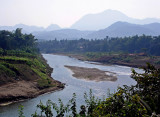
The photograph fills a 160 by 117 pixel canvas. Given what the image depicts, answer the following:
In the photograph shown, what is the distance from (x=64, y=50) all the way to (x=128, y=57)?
71.1 meters

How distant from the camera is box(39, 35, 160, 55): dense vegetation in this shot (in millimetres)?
107013

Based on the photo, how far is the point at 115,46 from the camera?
127 m

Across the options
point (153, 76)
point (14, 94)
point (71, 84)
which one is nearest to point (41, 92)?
point (14, 94)

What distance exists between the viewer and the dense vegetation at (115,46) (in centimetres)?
10701

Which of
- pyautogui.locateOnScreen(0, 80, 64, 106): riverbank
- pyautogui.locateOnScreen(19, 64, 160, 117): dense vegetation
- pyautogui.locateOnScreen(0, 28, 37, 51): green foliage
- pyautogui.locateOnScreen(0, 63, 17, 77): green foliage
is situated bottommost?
pyautogui.locateOnScreen(0, 80, 64, 106): riverbank

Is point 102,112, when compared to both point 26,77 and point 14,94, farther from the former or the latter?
point 26,77

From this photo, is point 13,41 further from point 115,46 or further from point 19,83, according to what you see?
point 115,46

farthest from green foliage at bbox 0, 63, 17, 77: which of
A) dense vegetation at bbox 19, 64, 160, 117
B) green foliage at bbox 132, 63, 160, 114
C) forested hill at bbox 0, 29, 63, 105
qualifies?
green foliage at bbox 132, 63, 160, 114

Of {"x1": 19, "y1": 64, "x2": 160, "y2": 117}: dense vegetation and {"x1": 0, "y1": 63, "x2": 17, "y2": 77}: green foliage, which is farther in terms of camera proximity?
{"x1": 0, "y1": 63, "x2": 17, "y2": 77}: green foliage

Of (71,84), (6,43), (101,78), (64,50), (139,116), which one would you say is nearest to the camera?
(139,116)

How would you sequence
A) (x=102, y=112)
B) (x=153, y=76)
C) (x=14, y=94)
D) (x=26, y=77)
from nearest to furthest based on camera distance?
(x=102, y=112) < (x=153, y=76) < (x=14, y=94) < (x=26, y=77)

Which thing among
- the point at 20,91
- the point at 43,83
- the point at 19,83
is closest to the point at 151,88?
the point at 20,91

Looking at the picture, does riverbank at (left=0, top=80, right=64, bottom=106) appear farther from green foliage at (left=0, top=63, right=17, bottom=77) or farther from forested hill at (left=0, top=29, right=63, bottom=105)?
green foliage at (left=0, top=63, right=17, bottom=77)

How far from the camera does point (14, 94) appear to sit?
3341 centimetres
